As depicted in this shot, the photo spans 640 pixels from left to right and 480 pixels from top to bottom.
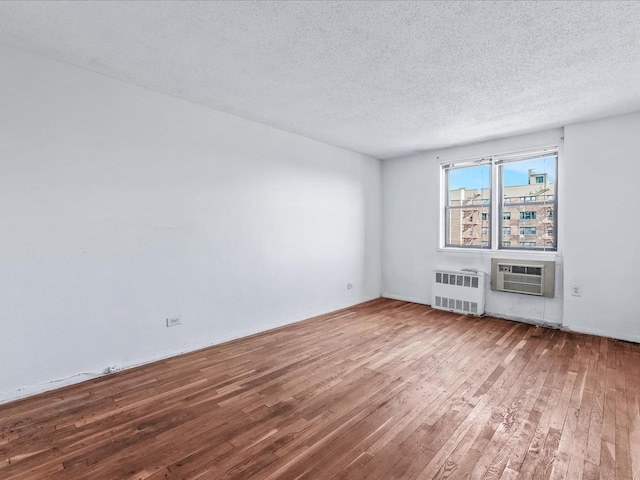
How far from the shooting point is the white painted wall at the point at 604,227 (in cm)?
374

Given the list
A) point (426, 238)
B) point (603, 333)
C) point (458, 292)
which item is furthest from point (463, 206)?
point (603, 333)

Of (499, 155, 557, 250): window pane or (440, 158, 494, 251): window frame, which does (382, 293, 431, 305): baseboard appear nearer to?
(440, 158, 494, 251): window frame

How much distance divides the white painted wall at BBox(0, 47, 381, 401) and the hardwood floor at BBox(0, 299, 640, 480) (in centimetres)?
39

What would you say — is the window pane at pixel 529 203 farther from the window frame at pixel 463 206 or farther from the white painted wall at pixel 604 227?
the white painted wall at pixel 604 227

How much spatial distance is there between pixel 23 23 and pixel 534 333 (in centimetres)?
586

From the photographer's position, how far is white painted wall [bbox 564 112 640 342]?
3.74m

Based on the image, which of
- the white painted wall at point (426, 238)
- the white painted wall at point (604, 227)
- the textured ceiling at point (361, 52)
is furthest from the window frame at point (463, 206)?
the textured ceiling at point (361, 52)

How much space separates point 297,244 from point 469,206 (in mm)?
2944

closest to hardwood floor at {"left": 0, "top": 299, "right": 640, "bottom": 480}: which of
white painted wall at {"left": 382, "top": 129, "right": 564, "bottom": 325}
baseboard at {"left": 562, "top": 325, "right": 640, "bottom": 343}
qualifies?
baseboard at {"left": 562, "top": 325, "right": 640, "bottom": 343}

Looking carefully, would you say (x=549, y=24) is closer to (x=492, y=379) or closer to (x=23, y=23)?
(x=492, y=379)

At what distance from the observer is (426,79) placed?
290 cm

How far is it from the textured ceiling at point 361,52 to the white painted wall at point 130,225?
0.36 m

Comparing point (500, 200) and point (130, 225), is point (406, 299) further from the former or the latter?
point (130, 225)

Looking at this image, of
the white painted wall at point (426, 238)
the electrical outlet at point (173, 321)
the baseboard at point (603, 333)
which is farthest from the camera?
the white painted wall at point (426, 238)
